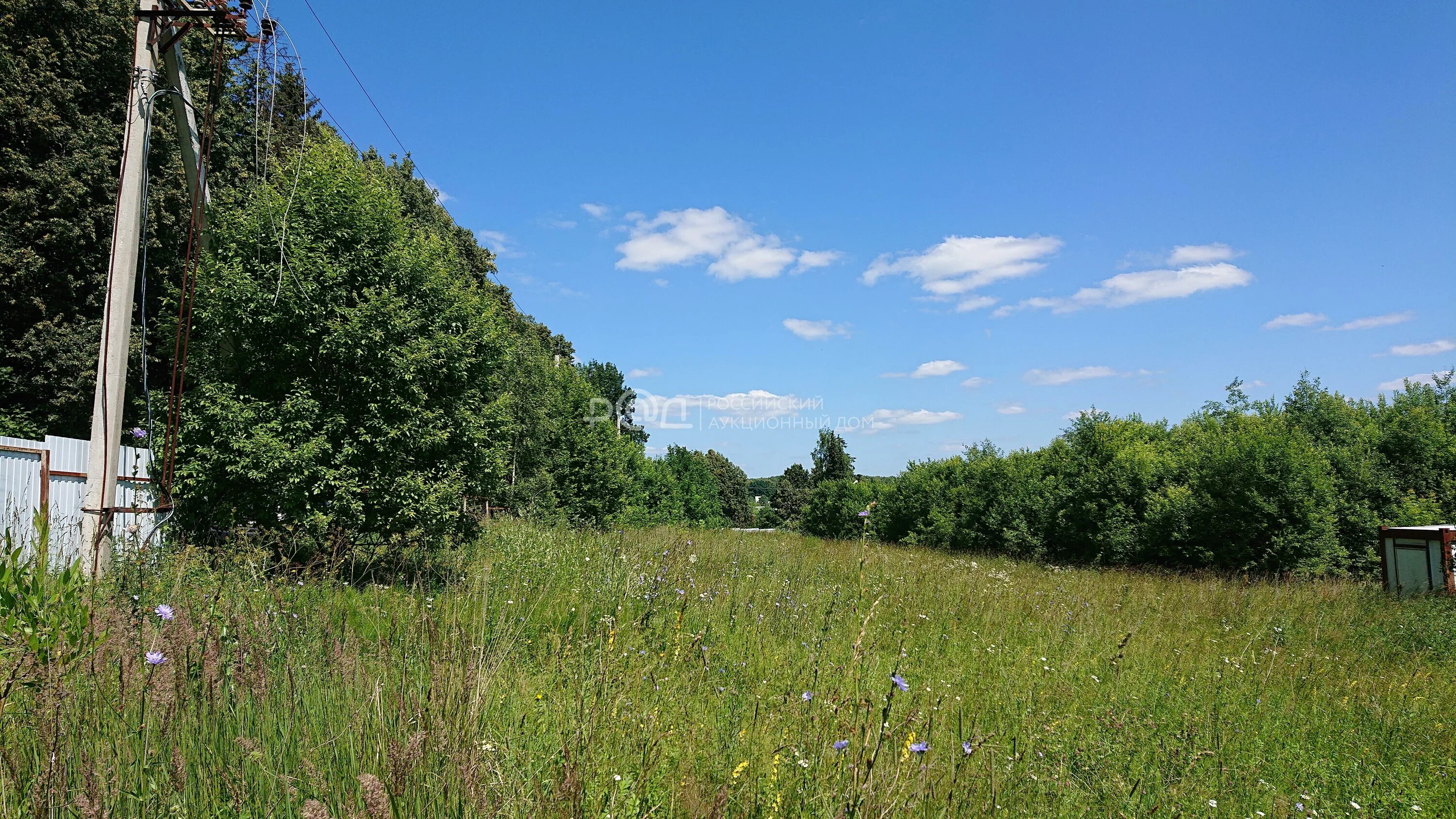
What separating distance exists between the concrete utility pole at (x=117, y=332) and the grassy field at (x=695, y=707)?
123cm

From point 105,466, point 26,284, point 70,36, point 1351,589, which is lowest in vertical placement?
point 1351,589

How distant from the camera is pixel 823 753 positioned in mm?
2279

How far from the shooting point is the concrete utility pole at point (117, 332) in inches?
217

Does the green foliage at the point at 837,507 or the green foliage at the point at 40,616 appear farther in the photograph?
the green foliage at the point at 837,507

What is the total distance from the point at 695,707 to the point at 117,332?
5.97 metres

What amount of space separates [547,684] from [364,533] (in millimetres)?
5146

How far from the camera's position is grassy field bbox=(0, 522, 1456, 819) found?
1987 mm

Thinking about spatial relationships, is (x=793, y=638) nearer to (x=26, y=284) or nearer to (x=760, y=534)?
(x=760, y=534)

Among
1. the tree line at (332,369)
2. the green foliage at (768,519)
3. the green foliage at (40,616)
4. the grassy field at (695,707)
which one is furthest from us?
the green foliage at (768,519)

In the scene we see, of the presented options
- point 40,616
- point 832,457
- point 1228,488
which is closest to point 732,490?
point 832,457

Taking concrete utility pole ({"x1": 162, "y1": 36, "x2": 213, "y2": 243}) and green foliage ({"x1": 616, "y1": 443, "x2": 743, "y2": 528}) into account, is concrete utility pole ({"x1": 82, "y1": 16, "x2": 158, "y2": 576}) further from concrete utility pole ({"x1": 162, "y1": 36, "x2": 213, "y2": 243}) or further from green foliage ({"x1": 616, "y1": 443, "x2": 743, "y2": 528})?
green foliage ({"x1": 616, "y1": 443, "x2": 743, "y2": 528})

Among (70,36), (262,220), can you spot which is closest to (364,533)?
(262,220)

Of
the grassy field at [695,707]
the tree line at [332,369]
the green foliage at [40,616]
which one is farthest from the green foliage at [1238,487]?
the green foliage at [40,616]

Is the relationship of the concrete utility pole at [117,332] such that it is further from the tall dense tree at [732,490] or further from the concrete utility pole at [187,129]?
the tall dense tree at [732,490]
